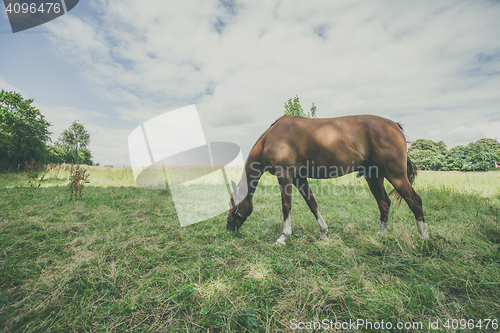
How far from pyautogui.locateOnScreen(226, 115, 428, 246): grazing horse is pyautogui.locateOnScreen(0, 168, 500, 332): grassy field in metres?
0.59

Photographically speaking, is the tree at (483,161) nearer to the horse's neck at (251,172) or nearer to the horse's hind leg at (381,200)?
the horse's hind leg at (381,200)

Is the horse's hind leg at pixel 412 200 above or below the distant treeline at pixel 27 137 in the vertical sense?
below

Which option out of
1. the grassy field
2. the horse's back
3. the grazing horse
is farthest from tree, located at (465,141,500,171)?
the horse's back

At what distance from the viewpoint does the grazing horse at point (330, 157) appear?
3.13 m

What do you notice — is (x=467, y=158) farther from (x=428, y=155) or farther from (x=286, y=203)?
(x=286, y=203)

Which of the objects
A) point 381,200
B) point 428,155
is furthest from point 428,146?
point 381,200

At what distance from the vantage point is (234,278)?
2303 mm

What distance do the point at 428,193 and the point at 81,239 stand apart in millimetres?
9848

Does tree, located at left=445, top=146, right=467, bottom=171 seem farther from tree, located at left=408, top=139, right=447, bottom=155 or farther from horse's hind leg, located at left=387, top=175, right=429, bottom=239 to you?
horse's hind leg, located at left=387, top=175, right=429, bottom=239

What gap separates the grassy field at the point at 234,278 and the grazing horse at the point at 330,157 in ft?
1.92

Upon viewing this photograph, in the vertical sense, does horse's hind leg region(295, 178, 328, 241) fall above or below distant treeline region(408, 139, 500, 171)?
above

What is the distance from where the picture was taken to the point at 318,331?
1601 millimetres

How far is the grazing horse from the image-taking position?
3.13 metres

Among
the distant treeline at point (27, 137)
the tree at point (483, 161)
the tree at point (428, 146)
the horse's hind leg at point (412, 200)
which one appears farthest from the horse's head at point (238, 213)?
the tree at point (428, 146)
